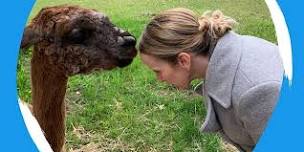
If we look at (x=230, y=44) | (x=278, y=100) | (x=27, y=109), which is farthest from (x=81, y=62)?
(x=278, y=100)

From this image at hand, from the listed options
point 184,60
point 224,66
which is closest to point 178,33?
point 184,60

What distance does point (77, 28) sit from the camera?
3.62 metres

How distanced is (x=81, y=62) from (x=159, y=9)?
0.48 metres

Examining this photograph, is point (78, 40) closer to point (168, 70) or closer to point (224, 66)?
point (168, 70)

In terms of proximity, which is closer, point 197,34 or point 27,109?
point 197,34

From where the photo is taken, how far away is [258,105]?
3.63m

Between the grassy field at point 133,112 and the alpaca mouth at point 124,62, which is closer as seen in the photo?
the alpaca mouth at point 124,62

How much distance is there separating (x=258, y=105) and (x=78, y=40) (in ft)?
3.12

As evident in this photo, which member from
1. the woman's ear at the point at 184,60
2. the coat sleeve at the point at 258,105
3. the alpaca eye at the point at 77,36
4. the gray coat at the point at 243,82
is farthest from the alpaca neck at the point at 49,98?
the coat sleeve at the point at 258,105

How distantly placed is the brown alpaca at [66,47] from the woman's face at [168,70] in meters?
0.09

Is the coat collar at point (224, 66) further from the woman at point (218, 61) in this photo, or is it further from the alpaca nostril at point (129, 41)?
the alpaca nostril at point (129, 41)

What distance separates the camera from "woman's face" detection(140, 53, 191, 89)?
366 cm

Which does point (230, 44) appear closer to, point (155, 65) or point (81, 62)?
point (155, 65)

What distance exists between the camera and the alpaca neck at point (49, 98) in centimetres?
375
